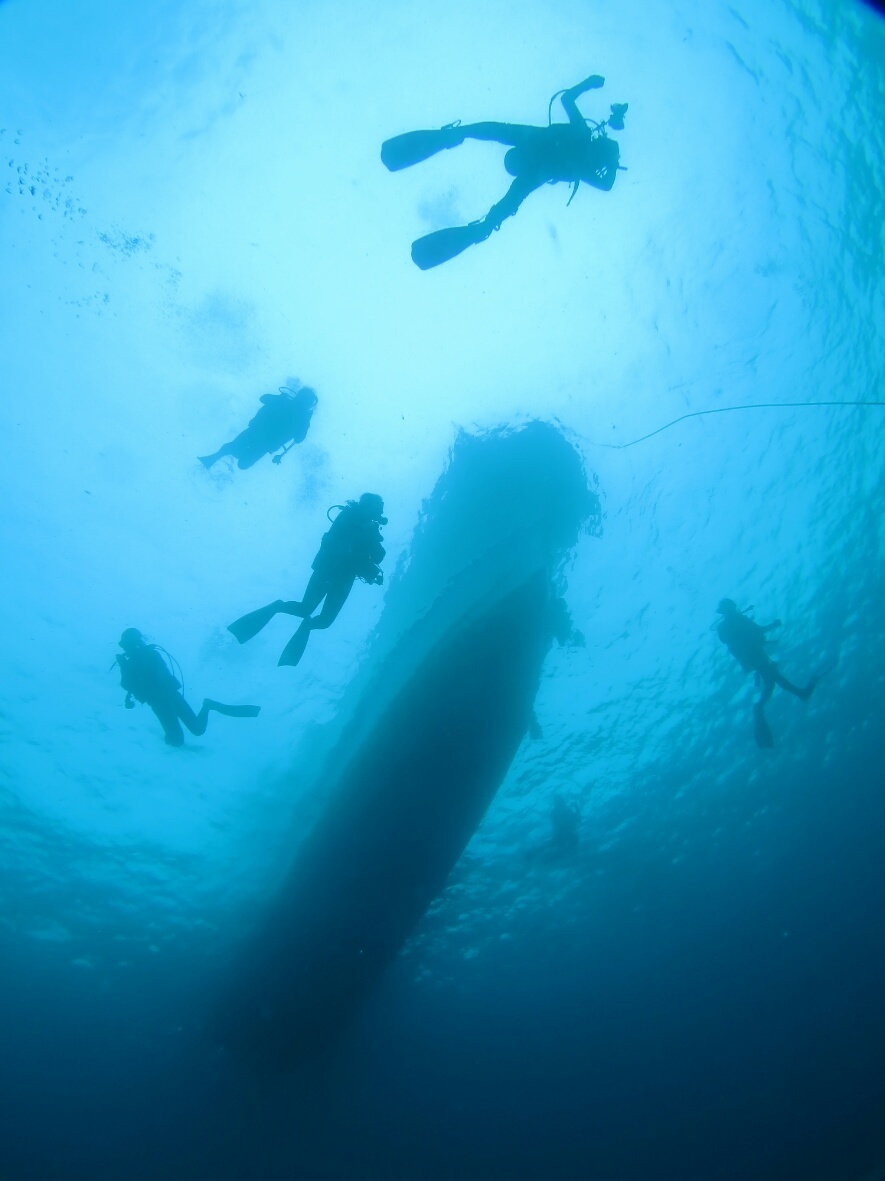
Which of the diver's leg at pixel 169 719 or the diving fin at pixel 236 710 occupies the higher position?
the diver's leg at pixel 169 719

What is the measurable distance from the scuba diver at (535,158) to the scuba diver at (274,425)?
5583mm

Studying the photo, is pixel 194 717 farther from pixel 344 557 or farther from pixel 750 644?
pixel 750 644

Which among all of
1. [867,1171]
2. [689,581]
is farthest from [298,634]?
[867,1171]

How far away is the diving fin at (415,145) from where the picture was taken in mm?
5887

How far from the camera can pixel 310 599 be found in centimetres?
801

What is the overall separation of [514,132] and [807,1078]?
102 ft

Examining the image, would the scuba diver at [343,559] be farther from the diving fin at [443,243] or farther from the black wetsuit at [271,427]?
the black wetsuit at [271,427]

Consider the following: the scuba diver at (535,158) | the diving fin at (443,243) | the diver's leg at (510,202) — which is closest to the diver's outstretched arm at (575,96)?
the scuba diver at (535,158)

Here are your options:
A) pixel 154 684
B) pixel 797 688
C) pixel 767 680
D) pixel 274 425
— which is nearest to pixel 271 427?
pixel 274 425

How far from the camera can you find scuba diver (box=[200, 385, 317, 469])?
37.1ft

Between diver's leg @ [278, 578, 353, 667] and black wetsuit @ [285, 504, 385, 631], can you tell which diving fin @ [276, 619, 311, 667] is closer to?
diver's leg @ [278, 578, 353, 667]

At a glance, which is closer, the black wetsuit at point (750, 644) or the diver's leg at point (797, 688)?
the diver's leg at point (797, 688)

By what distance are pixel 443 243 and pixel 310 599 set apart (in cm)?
466

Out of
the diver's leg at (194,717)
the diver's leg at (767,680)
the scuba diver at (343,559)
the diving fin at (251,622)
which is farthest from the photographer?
the diver's leg at (767,680)
